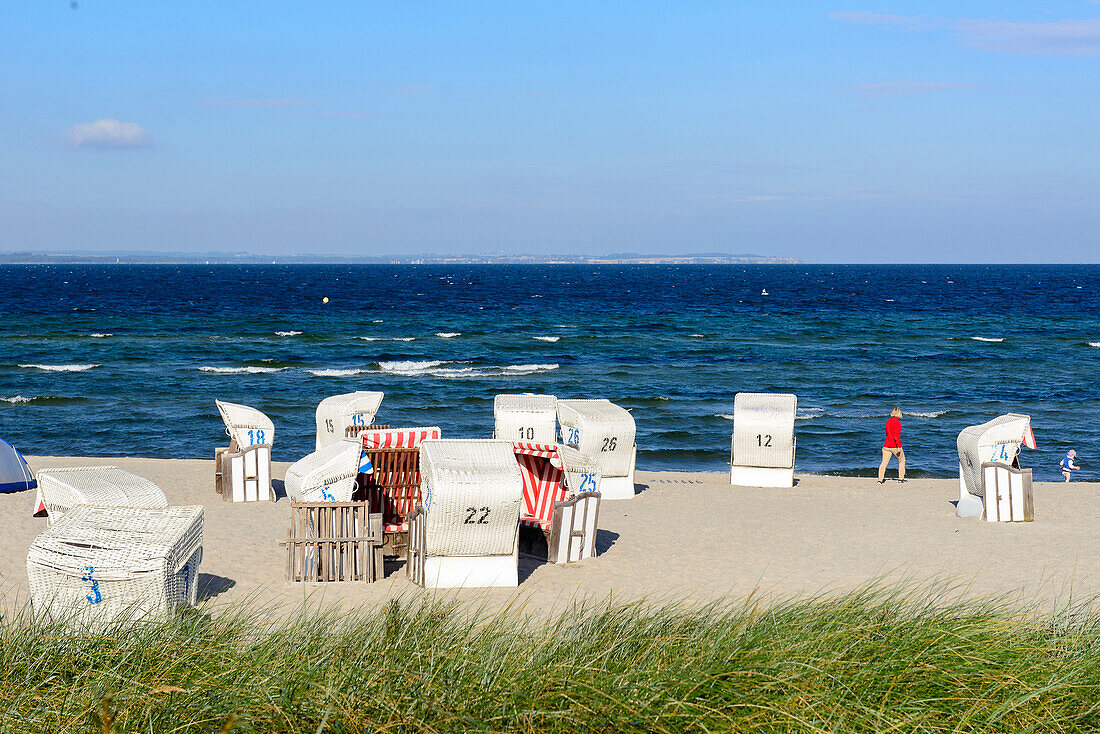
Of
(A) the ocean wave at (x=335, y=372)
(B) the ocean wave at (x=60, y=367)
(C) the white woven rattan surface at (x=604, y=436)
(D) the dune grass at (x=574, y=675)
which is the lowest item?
(A) the ocean wave at (x=335, y=372)

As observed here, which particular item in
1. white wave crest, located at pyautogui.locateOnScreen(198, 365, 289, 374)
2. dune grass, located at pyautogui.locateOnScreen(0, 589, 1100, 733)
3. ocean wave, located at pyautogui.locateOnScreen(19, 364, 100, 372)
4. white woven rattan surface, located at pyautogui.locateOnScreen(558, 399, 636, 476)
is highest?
dune grass, located at pyautogui.locateOnScreen(0, 589, 1100, 733)

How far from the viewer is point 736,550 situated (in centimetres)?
1391

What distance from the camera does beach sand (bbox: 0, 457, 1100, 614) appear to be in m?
11.3

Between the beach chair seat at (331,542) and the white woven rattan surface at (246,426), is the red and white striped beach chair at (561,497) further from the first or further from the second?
the white woven rattan surface at (246,426)

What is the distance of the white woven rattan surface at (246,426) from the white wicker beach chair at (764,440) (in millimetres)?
8837

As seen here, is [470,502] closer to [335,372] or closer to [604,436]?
[604,436]

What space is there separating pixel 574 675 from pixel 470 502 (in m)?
6.03

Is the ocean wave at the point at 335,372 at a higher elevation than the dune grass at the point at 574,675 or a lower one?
lower

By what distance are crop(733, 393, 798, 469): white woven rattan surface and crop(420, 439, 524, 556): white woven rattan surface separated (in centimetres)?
893

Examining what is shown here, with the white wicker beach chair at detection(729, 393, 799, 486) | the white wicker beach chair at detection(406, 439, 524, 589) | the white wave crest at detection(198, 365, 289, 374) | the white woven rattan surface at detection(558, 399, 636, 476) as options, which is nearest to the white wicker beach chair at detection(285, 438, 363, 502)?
the white wicker beach chair at detection(406, 439, 524, 589)

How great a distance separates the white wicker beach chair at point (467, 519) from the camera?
11.2 metres

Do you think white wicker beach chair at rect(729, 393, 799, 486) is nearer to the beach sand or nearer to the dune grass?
the beach sand

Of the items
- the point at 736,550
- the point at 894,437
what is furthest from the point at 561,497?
the point at 894,437

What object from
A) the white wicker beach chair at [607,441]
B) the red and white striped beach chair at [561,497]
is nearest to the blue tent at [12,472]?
the red and white striped beach chair at [561,497]
